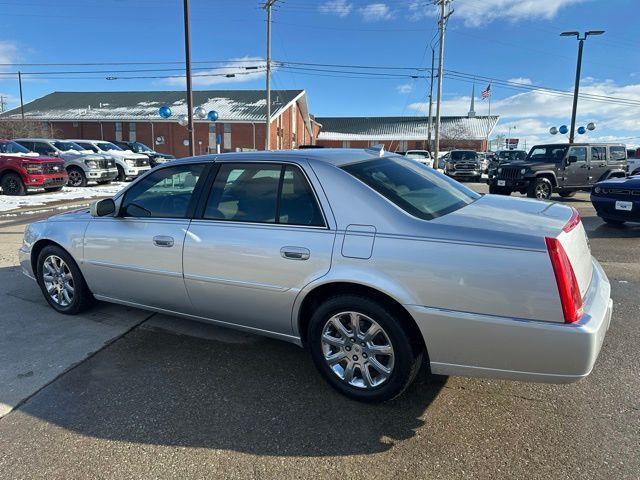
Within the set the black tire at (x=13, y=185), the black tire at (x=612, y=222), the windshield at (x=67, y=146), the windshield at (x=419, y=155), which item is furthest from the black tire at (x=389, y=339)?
the windshield at (x=419, y=155)

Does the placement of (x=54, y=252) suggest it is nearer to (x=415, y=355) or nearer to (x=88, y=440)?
(x=88, y=440)

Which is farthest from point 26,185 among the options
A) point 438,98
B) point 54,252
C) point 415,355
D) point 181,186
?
point 438,98

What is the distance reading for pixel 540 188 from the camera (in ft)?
48.8

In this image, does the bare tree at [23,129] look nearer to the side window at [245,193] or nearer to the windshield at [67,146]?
the windshield at [67,146]

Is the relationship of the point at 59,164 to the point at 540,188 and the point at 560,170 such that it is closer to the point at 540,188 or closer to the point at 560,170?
the point at 540,188

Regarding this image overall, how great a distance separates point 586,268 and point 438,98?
3015cm

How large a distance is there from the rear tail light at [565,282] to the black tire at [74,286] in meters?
3.93

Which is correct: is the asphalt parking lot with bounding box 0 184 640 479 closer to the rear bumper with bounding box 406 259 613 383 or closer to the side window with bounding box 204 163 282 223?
the rear bumper with bounding box 406 259 613 383

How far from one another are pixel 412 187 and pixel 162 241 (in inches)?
76.7

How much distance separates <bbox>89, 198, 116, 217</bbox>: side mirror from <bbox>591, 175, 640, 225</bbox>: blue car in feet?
29.9

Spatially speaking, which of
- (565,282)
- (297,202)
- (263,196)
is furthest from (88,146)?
(565,282)

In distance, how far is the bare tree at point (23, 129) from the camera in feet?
125

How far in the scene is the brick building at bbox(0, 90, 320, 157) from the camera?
140 feet

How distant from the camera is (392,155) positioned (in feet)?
12.7
